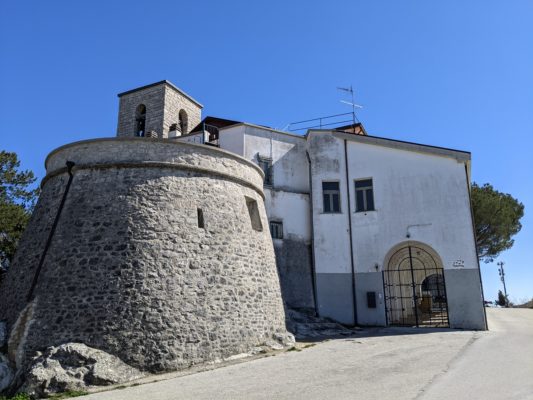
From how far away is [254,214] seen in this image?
1488cm

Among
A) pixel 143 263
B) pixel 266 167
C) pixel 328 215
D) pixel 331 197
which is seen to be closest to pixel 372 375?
pixel 143 263

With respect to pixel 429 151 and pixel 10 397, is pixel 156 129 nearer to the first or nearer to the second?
pixel 429 151

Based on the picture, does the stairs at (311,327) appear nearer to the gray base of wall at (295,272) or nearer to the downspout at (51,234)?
the gray base of wall at (295,272)

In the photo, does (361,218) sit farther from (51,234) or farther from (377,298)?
(51,234)

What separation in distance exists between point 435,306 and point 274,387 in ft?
69.2

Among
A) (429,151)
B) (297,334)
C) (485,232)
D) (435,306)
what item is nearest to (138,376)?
(297,334)

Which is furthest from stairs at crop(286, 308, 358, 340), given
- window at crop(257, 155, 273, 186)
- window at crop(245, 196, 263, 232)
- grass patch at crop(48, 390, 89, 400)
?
grass patch at crop(48, 390, 89, 400)

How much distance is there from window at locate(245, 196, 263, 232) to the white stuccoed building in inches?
172

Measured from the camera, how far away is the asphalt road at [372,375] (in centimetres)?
774

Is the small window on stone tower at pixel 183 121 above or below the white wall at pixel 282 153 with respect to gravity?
above

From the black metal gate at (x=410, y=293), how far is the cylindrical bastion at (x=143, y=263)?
7.21 metres

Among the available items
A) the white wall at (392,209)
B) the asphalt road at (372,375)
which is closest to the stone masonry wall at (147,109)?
the white wall at (392,209)

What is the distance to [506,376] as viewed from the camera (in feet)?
28.4

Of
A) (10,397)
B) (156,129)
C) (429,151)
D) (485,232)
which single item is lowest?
(10,397)
